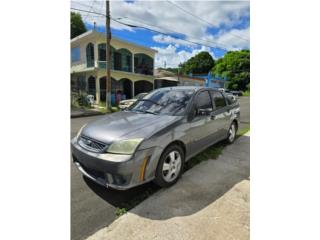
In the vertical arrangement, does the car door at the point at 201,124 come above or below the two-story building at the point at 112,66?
below

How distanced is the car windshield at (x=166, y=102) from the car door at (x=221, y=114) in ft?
2.34

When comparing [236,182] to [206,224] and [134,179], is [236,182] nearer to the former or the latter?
[206,224]

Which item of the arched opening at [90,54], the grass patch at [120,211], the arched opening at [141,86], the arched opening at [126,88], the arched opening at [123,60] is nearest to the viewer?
the grass patch at [120,211]

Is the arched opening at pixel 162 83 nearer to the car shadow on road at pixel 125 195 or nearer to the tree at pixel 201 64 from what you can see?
the car shadow on road at pixel 125 195

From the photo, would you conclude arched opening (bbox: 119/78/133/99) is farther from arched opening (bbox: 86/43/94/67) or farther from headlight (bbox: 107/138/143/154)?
headlight (bbox: 107/138/143/154)

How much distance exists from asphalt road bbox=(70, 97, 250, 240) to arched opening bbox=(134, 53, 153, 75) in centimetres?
1584

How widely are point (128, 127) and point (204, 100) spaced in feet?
5.29

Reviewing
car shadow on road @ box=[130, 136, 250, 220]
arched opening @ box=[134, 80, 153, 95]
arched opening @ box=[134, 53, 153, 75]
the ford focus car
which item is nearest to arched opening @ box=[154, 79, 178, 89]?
arched opening @ box=[134, 80, 153, 95]

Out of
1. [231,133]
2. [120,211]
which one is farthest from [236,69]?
[120,211]

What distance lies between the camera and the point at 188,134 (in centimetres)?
283

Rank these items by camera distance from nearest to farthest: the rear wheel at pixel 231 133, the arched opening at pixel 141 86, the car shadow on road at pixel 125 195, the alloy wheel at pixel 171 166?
the car shadow on road at pixel 125 195
the alloy wheel at pixel 171 166
the rear wheel at pixel 231 133
the arched opening at pixel 141 86

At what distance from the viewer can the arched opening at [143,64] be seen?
17.4 meters

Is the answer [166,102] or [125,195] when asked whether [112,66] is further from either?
[125,195]

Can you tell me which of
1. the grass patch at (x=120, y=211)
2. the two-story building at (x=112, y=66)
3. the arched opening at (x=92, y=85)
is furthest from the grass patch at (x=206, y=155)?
the arched opening at (x=92, y=85)
